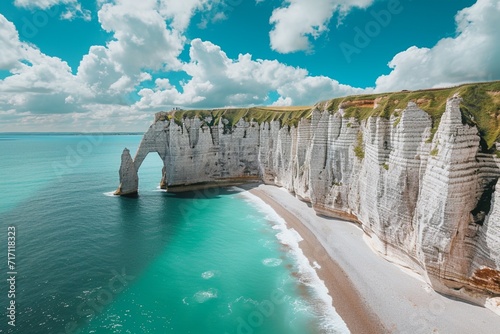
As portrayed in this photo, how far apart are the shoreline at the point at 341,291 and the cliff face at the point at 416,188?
4.80m

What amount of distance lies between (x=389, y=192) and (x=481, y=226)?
6.60m

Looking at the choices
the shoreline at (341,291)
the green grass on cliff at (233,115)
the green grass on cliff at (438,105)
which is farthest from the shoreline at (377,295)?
the green grass on cliff at (233,115)

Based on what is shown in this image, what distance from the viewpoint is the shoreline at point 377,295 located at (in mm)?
16156

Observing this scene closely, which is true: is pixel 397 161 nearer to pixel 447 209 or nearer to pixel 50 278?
pixel 447 209

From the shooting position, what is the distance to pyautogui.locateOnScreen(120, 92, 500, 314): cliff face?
16.7m

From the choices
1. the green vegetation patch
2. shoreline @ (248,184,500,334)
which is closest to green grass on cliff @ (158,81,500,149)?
the green vegetation patch

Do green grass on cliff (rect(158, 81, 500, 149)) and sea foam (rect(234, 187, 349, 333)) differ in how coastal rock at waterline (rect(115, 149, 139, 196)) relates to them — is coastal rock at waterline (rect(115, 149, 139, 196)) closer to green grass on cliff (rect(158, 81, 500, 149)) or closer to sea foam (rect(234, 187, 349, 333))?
sea foam (rect(234, 187, 349, 333))

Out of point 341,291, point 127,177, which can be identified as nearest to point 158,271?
point 341,291

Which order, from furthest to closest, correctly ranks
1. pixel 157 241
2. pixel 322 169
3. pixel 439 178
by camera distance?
pixel 322 169 → pixel 157 241 → pixel 439 178

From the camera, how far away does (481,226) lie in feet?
53.9

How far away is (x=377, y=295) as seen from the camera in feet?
63.1

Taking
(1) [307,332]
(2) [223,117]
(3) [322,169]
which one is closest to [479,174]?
(1) [307,332]

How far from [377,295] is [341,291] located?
249cm

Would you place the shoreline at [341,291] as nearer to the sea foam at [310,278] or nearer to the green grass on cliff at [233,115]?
the sea foam at [310,278]
